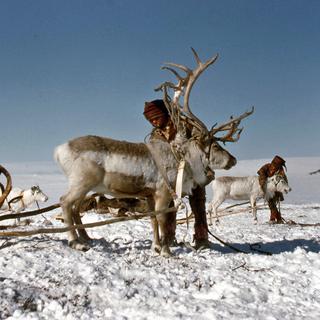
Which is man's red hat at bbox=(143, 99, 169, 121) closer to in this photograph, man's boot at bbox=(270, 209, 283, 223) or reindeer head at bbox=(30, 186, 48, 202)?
man's boot at bbox=(270, 209, 283, 223)

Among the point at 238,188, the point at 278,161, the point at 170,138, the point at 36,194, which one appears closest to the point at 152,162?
the point at 170,138

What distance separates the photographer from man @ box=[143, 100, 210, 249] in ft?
21.5

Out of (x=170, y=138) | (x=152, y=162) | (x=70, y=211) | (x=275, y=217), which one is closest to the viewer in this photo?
(x=70, y=211)

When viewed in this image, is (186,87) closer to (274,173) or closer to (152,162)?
(152,162)

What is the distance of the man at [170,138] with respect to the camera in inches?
257

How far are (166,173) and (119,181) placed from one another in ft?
2.44

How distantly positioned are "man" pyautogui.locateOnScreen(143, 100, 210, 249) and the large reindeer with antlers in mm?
176

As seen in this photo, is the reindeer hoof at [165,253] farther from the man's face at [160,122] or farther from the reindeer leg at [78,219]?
the man's face at [160,122]

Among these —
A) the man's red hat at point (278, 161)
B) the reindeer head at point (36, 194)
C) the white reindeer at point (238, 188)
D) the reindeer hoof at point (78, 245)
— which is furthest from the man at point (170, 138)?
the reindeer head at point (36, 194)

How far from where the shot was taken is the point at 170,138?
21.2 feet

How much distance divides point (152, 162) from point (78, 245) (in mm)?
1512

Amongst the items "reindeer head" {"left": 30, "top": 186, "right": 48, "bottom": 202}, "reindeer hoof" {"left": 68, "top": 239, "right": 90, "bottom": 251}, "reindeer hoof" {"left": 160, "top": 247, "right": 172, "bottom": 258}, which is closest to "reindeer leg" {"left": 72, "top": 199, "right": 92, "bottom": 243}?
"reindeer hoof" {"left": 68, "top": 239, "right": 90, "bottom": 251}

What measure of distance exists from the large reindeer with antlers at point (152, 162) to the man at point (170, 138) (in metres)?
0.18

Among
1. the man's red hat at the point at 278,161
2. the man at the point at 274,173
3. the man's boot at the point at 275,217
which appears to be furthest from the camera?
the man's red hat at the point at 278,161
